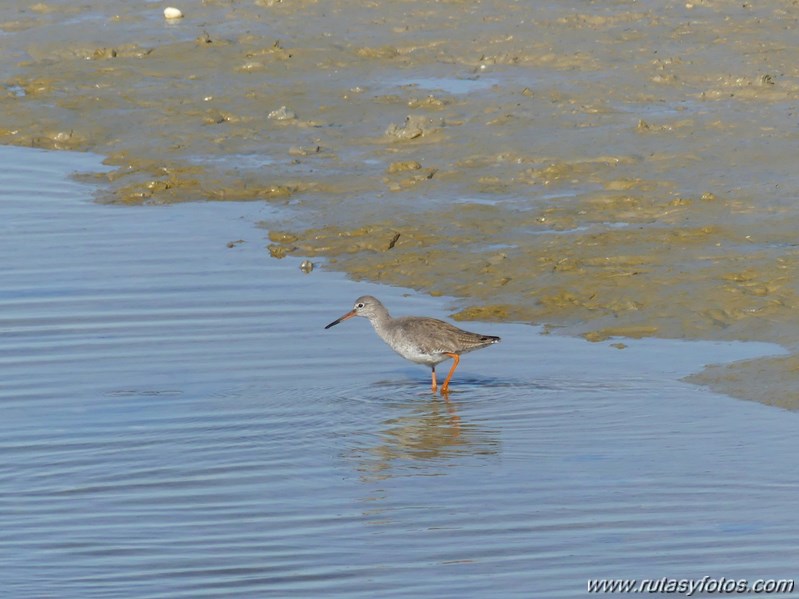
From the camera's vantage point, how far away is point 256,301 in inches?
484

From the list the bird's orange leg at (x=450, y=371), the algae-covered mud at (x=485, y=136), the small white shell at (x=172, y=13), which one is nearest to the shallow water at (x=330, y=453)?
the bird's orange leg at (x=450, y=371)

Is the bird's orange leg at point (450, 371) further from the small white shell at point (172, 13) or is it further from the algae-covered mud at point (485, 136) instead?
Answer: the small white shell at point (172, 13)

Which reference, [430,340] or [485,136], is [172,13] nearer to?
[485,136]

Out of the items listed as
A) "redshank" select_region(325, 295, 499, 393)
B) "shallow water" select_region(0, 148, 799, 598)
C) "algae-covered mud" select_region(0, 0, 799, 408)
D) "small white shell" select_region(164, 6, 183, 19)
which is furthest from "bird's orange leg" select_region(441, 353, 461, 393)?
"small white shell" select_region(164, 6, 183, 19)

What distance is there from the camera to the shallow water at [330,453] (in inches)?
299

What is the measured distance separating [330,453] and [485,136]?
288 inches

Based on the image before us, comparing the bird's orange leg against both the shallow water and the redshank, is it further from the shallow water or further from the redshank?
the shallow water

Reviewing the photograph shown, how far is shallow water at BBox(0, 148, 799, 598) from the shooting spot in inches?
299

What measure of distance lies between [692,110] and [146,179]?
19.0 feet

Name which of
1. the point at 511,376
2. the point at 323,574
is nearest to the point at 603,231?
the point at 511,376

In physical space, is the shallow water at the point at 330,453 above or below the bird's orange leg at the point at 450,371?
above

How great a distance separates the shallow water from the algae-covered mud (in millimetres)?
782

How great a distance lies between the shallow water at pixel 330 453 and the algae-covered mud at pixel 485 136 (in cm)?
78

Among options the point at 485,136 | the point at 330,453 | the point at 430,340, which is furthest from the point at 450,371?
the point at 485,136
